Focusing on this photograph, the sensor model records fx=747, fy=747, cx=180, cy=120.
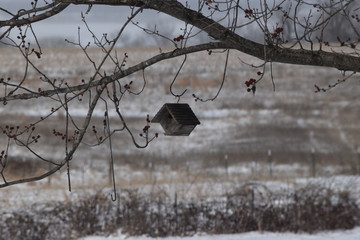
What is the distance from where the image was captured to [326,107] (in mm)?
30500

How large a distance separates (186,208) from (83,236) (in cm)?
206

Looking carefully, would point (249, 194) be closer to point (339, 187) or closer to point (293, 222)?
point (293, 222)

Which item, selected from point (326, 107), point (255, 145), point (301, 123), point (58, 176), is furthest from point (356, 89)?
point (58, 176)

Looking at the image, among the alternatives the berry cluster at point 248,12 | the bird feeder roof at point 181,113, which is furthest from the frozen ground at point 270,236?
the berry cluster at point 248,12

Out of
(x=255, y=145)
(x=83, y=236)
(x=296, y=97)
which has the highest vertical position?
(x=296, y=97)

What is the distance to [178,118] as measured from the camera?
20.5ft

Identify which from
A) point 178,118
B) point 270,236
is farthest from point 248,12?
point 270,236

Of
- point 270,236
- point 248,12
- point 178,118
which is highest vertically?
point 248,12

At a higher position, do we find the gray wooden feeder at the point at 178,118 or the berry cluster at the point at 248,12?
the berry cluster at the point at 248,12

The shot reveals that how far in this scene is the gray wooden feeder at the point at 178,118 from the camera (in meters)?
6.27

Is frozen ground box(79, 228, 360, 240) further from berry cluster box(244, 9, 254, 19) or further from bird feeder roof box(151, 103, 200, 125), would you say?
berry cluster box(244, 9, 254, 19)

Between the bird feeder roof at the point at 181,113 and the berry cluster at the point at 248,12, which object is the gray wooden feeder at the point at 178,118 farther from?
the berry cluster at the point at 248,12

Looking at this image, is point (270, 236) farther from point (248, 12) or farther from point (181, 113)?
point (248, 12)

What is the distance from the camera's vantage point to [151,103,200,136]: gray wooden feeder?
627 centimetres
